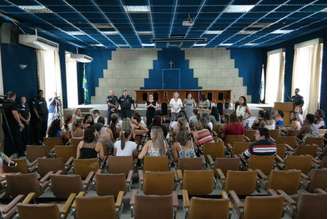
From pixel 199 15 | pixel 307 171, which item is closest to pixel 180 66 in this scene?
pixel 199 15

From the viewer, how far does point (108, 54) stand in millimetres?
17422

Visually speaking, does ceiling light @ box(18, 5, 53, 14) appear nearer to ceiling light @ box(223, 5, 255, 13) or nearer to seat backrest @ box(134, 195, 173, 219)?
ceiling light @ box(223, 5, 255, 13)

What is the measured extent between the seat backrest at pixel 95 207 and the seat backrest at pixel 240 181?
1.58 meters

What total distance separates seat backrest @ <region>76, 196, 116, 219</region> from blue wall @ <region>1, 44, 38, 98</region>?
5.63 m

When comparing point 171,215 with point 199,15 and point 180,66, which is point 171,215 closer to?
point 199,15

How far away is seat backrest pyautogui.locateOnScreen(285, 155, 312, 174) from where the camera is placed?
15.5 ft

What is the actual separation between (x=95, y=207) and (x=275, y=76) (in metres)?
13.9

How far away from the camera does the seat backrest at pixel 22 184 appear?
12.7 feet

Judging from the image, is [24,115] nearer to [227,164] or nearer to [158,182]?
[158,182]

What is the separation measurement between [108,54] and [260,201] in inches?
606

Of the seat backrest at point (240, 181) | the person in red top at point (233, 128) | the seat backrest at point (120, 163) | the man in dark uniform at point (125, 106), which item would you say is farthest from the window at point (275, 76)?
the seat backrest at point (120, 163)

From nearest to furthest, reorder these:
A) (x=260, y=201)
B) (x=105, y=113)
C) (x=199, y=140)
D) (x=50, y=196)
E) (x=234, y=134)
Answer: (x=260, y=201), (x=50, y=196), (x=199, y=140), (x=234, y=134), (x=105, y=113)

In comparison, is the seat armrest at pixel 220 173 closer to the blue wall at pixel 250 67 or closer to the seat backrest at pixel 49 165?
the seat backrest at pixel 49 165

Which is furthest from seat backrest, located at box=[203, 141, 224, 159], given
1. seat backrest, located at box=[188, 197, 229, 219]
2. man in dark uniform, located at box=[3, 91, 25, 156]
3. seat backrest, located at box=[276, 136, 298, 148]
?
man in dark uniform, located at box=[3, 91, 25, 156]
